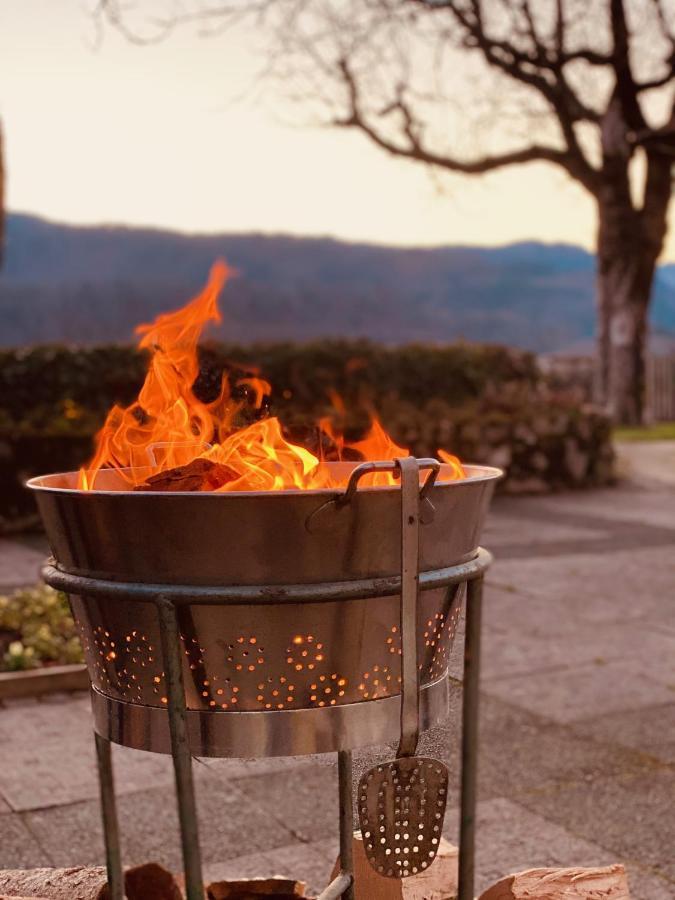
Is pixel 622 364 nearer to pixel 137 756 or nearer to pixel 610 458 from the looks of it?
pixel 610 458

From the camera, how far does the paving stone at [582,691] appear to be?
14.4 ft

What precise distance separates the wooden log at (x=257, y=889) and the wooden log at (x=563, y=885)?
430 millimetres

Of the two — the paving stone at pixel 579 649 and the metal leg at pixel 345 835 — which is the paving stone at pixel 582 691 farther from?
the metal leg at pixel 345 835

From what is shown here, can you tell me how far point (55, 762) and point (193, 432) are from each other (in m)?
1.96

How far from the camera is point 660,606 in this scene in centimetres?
620

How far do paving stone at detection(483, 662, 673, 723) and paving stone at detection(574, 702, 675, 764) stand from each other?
7 cm

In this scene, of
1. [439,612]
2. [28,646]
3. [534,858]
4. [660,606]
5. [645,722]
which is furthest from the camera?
[660,606]

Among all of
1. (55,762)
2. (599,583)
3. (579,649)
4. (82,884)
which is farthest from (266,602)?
(599,583)

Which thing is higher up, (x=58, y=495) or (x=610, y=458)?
(x=58, y=495)

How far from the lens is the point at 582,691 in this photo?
463cm

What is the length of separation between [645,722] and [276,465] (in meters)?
2.62

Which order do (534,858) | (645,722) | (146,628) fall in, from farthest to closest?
(645,722) → (534,858) → (146,628)

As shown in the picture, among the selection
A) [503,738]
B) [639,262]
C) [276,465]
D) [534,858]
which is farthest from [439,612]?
[639,262]

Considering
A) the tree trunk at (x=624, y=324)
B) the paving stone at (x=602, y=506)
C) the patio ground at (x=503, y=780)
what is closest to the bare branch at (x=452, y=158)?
the tree trunk at (x=624, y=324)
